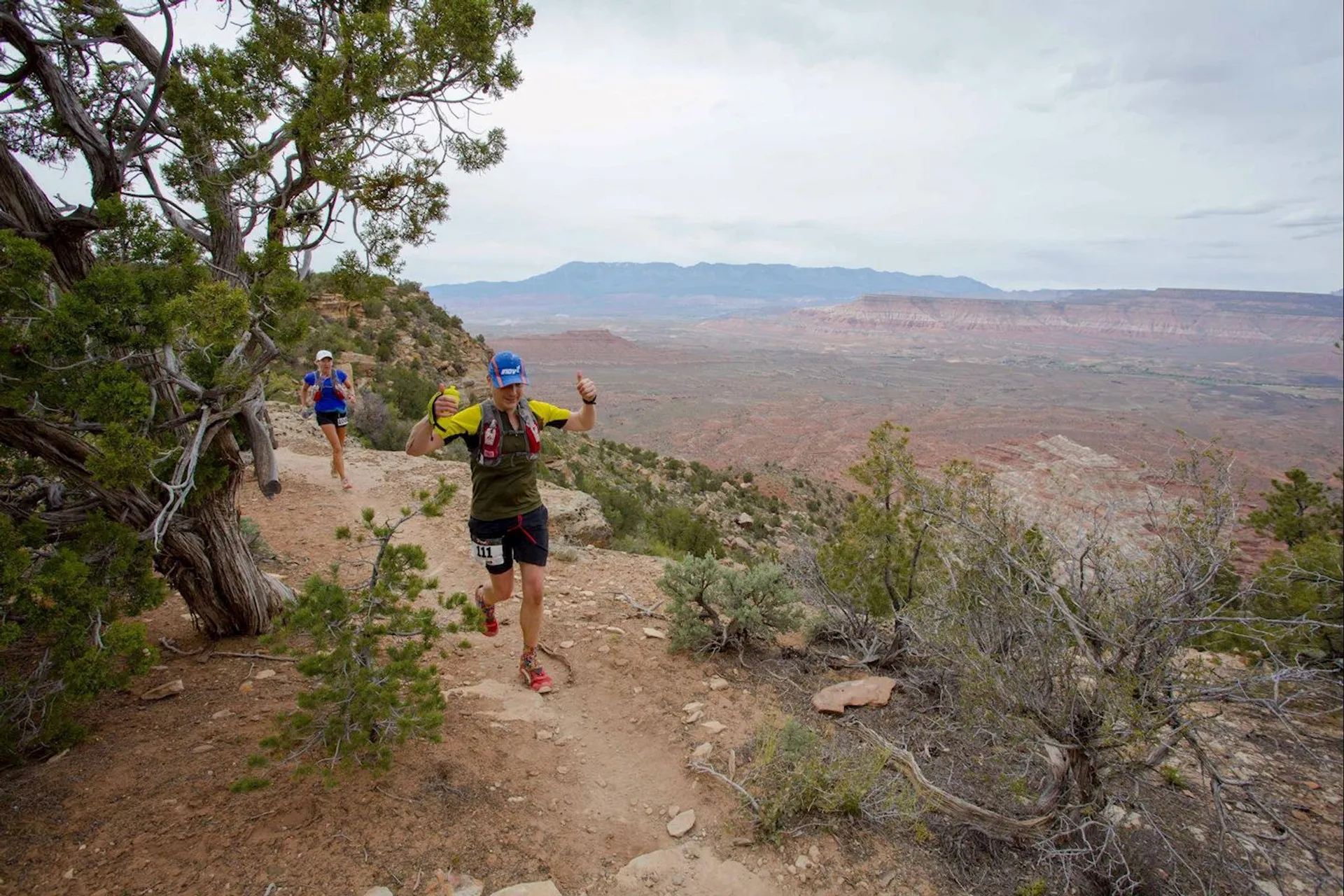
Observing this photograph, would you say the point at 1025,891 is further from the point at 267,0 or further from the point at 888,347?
the point at 888,347

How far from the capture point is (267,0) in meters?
3.68

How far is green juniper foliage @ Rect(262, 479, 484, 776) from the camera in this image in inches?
104

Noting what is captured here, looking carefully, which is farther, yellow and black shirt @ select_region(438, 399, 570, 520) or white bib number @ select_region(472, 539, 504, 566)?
white bib number @ select_region(472, 539, 504, 566)

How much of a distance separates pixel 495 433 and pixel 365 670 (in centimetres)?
131

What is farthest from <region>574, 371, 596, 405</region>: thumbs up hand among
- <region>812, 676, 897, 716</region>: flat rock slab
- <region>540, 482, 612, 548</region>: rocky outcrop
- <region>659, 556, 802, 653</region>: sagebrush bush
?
<region>540, 482, 612, 548</region>: rocky outcrop

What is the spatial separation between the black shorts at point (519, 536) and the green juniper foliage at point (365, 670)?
2.14 feet

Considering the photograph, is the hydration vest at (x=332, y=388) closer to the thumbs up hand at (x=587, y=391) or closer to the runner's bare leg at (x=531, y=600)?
the runner's bare leg at (x=531, y=600)

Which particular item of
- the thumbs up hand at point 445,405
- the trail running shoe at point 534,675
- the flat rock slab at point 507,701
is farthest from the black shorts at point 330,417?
the thumbs up hand at point 445,405

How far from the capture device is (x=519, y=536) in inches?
144

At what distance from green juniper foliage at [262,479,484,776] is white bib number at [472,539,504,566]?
66 centimetres

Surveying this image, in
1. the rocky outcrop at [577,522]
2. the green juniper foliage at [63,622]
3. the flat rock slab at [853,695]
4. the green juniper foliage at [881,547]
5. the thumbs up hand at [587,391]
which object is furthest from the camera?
the rocky outcrop at [577,522]

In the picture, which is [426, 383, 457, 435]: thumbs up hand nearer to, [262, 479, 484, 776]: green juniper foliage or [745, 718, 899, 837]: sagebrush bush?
[262, 479, 484, 776]: green juniper foliage

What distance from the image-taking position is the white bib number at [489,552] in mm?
3617

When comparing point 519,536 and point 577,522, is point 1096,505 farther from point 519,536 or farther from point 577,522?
point 577,522
